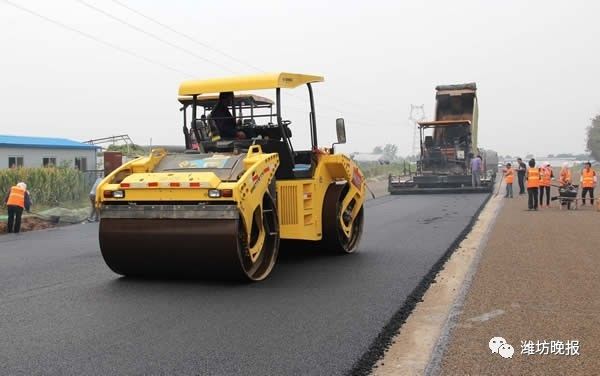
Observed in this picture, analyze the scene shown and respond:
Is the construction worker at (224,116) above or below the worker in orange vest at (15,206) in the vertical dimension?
above

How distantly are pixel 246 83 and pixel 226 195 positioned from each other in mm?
1782

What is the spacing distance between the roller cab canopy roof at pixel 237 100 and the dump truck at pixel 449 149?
1501cm

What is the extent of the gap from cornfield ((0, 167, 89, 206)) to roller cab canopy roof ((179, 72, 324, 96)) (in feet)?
40.6

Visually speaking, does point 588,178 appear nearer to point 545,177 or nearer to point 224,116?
point 545,177

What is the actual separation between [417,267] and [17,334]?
4169 mm

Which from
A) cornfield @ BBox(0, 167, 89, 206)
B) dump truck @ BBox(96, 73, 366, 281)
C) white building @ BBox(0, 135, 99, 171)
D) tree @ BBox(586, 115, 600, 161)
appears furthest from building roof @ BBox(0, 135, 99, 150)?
tree @ BBox(586, 115, 600, 161)

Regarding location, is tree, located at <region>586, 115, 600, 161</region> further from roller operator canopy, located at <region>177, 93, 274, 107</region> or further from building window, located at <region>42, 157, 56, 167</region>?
roller operator canopy, located at <region>177, 93, 274, 107</region>

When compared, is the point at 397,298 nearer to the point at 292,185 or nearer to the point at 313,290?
the point at 313,290

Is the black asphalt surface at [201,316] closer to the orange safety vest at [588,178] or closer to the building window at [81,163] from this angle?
the orange safety vest at [588,178]

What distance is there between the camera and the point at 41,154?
27766 mm

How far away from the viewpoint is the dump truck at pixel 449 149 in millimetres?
21953

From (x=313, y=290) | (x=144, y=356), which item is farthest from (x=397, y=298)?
(x=144, y=356)

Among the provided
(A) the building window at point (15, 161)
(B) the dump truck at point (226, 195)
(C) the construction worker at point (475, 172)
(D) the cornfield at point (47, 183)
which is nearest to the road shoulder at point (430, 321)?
(B) the dump truck at point (226, 195)

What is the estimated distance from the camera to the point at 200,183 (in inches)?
231
